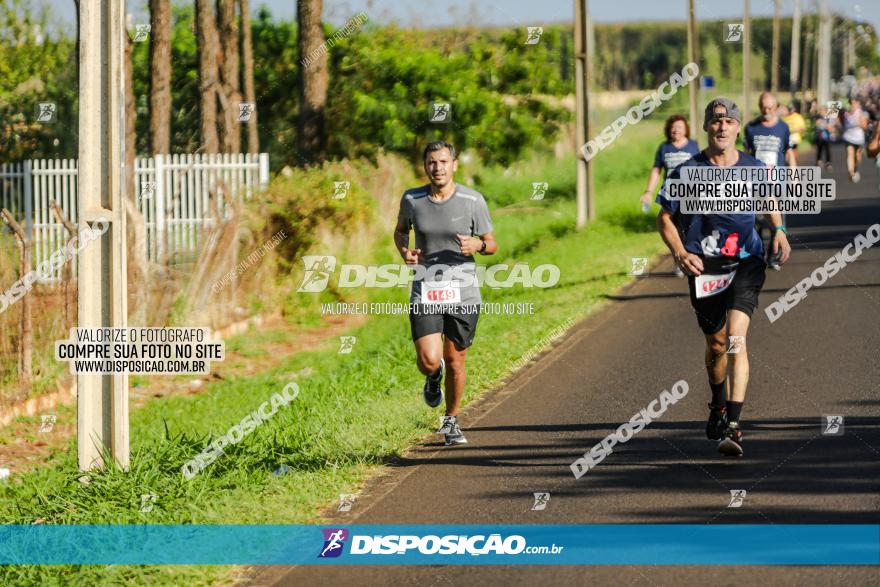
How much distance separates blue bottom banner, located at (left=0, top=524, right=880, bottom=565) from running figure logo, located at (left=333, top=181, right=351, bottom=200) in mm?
10953

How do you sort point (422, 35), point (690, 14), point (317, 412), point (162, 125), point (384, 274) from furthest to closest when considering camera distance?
point (422, 35) < point (690, 14) < point (162, 125) < point (384, 274) < point (317, 412)

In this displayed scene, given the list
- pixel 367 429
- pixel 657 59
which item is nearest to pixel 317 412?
pixel 367 429

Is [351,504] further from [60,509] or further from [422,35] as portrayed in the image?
[422,35]

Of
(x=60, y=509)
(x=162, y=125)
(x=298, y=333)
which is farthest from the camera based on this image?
(x=162, y=125)

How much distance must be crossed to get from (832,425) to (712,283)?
1.50m

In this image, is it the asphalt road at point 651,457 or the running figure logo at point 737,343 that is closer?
the asphalt road at point 651,457

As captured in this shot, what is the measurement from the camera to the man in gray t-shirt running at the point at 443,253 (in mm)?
8820

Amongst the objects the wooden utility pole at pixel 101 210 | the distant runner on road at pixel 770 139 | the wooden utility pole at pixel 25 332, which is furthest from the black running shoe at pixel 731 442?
the distant runner on road at pixel 770 139

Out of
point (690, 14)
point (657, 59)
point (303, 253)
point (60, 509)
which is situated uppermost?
point (657, 59)

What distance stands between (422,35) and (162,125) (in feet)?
29.1

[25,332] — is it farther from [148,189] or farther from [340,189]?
[148,189]

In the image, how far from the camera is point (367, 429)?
9.89 m

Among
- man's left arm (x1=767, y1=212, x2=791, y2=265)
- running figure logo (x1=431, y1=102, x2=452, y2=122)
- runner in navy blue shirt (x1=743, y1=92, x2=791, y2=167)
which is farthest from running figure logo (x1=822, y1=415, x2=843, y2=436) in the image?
running figure logo (x1=431, y1=102, x2=452, y2=122)

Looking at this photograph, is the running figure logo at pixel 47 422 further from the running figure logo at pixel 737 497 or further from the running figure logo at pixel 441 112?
the running figure logo at pixel 441 112
